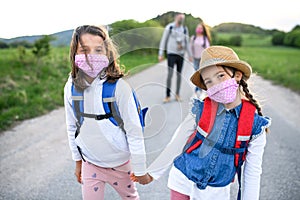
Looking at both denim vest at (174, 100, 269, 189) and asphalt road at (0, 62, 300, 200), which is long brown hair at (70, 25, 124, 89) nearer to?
asphalt road at (0, 62, 300, 200)

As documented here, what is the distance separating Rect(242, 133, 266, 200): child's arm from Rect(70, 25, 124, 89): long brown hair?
808 mm

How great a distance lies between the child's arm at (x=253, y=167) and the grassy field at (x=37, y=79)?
2.31 ft

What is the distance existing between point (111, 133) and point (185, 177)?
484mm

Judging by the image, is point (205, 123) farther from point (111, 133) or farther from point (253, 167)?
point (111, 133)

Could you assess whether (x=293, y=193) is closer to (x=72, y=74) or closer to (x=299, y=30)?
(x=72, y=74)

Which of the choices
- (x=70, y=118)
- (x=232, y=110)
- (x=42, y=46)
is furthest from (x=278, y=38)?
(x=70, y=118)

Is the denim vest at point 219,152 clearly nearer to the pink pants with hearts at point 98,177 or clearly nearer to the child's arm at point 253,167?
the child's arm at point 253,167

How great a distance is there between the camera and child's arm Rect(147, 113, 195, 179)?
2.17 metres

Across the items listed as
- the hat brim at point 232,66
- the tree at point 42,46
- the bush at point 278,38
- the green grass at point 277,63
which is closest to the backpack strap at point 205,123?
the hat brim at point 232,66

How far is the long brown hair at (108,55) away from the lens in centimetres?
198

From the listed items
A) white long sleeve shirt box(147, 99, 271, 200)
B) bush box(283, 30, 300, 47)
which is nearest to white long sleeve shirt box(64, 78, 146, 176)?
white long sleeve shirt box(147, 99, 271, 200)

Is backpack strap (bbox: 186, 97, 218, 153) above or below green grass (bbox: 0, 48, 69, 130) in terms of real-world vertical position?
above

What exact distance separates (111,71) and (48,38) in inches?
258

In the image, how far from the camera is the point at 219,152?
2076mm
